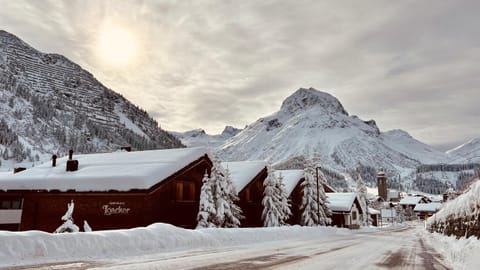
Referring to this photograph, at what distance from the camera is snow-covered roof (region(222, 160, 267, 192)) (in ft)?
120

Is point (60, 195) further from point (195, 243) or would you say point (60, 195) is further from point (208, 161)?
point (195, 243)

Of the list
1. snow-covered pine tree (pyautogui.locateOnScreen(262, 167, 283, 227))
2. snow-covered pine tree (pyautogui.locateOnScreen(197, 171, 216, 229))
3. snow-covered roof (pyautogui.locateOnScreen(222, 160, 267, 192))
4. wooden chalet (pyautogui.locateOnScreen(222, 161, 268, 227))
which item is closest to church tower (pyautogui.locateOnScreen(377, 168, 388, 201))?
snow-covered roof (pyautogui.locateOnScreen(222, 160, 267, 192))

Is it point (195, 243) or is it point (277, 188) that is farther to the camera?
point (277, 188)

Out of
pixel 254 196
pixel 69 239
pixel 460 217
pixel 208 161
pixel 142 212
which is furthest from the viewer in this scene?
pixel 254 196

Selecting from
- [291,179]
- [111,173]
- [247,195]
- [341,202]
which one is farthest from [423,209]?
[111,173]

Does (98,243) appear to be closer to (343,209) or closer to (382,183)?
(343,209)

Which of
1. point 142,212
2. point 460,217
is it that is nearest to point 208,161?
point 142,212

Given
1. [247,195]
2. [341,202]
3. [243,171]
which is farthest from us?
[341,202]

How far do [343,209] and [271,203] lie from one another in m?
28.8

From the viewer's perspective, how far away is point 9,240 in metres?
10.2

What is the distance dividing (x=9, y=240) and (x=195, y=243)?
7354 mm

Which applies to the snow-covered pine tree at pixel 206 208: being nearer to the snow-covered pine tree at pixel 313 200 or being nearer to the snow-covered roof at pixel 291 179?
the snow-covered roof at pixel 291 179

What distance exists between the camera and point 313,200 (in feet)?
152

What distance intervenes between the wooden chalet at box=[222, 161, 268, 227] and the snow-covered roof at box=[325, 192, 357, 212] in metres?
25.2
